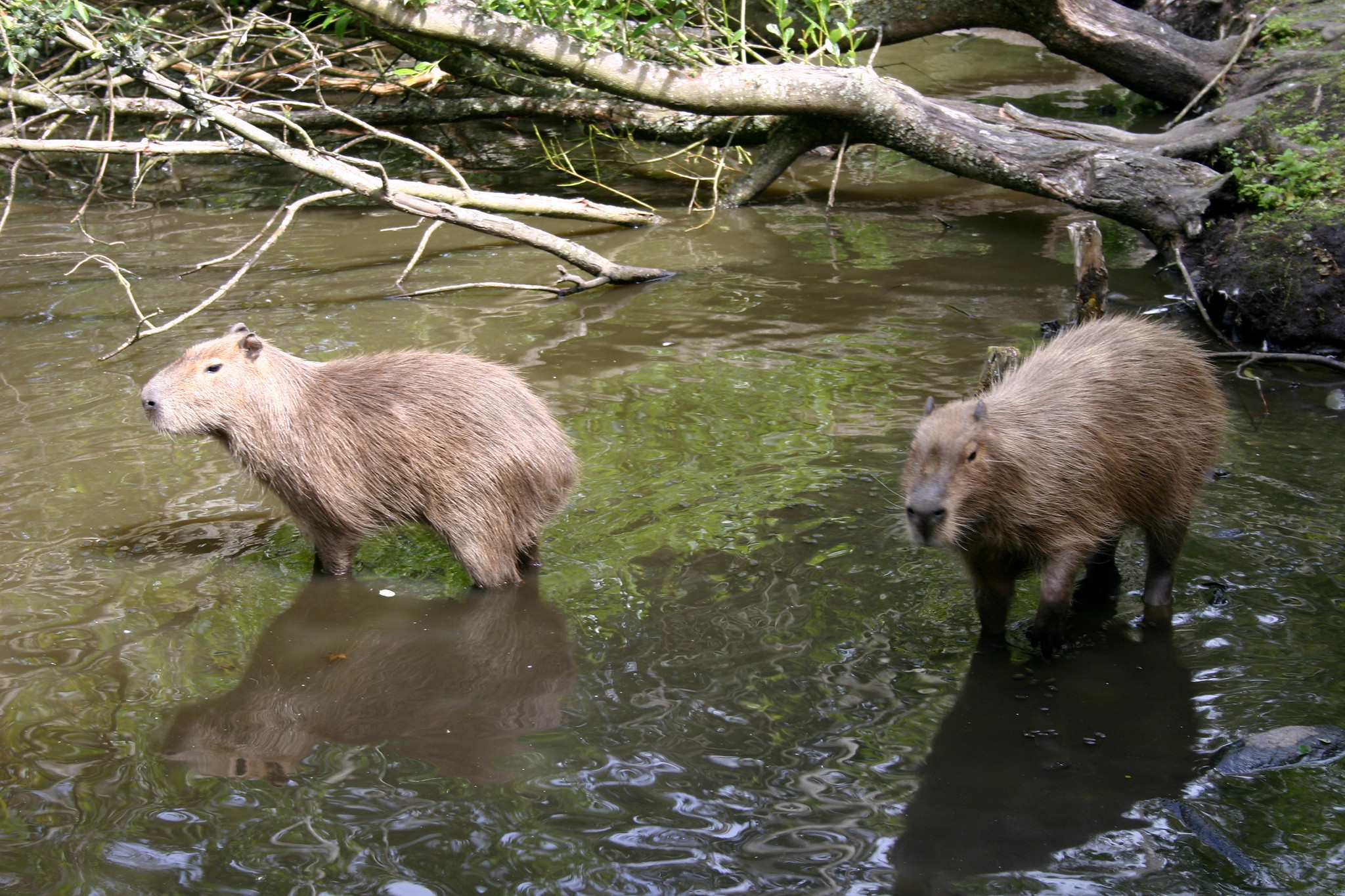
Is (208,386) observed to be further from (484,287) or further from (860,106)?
(860,106)

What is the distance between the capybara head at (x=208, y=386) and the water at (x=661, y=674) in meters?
0.63

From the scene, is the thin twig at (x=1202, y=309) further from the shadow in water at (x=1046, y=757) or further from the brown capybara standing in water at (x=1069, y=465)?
the shadow in water at (x=1046, y=757)

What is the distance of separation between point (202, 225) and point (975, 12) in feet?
21.7

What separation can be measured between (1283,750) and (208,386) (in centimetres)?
371

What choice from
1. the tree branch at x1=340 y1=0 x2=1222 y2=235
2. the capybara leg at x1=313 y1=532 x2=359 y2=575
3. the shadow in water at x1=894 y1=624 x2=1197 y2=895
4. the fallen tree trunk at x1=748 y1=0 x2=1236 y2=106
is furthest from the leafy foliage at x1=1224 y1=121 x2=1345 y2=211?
the capybara leg at x1=313 y1=532 x2=359 y2=575

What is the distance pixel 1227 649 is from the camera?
11.8 feet

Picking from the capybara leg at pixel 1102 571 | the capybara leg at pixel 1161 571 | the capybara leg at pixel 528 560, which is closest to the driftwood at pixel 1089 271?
the capybara leg at pixel 1102 571

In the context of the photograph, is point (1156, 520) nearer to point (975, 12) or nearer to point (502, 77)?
point (975, 12)

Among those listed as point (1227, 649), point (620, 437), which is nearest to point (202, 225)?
point (620, 437)

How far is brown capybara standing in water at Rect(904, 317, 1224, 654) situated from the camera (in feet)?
10.9

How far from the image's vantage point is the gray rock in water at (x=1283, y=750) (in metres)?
3.02

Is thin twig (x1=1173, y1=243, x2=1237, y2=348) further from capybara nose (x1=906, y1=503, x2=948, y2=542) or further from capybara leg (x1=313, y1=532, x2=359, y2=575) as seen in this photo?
capybara leg (x1=313, y1=532, x2=359, y2=575)

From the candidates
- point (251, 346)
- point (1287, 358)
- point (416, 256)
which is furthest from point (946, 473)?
point (416, 256)

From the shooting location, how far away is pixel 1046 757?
3.14 meters
